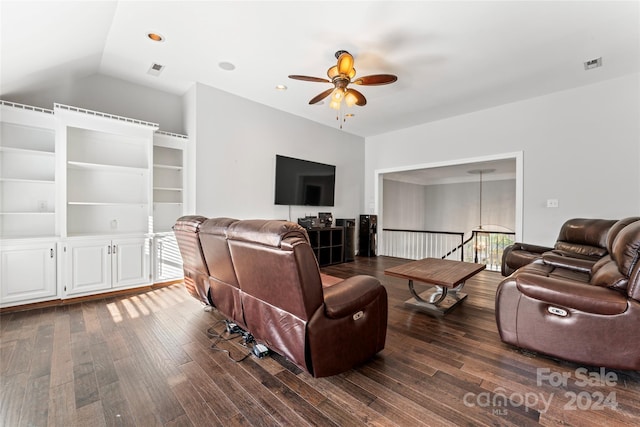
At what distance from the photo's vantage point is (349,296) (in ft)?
5.67

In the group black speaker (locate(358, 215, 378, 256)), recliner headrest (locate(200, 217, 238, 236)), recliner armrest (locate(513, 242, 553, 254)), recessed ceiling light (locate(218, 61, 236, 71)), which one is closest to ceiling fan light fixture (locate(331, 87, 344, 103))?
recessed ceiling light (locate(218, 61, 236, 71))

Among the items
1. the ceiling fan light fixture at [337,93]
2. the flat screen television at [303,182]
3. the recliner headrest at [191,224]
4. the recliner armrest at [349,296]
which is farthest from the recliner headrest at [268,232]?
the flat screen television at [303,182]

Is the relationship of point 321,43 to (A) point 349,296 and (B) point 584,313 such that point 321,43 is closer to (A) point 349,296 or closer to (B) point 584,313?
(A) point 349,296

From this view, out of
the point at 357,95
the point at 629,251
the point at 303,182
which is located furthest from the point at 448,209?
the point at 629,251

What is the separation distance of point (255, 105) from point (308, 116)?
115 centimetres

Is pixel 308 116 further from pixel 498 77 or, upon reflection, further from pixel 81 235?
pixel 81 235

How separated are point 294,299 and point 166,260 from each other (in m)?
3.19

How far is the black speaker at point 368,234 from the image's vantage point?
6332 millimetres

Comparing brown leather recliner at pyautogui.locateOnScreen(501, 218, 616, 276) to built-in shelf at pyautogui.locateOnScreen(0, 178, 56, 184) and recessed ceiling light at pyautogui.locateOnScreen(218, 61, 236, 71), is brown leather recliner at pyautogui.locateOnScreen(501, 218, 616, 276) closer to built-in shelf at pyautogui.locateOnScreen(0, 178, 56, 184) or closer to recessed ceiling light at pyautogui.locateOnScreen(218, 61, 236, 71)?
recessed ceiling light at pyautogui.locateOnScreen(218, 61, 236, 71)

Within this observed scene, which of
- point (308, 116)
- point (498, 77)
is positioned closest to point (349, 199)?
point (308, 116)

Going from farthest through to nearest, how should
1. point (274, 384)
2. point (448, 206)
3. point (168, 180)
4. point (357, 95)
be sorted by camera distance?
point (448, 206)
point (168, 180)
point (357, 95)
point (274, 384)

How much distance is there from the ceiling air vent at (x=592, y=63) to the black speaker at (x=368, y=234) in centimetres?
416

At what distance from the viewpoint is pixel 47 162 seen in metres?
3.37

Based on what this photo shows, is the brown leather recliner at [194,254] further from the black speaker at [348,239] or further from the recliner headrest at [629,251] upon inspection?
the black speaker at [348,239]
